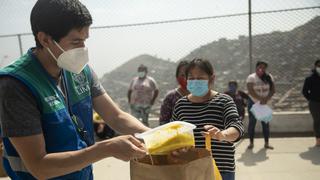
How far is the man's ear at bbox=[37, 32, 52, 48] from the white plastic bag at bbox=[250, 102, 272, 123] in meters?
5.73

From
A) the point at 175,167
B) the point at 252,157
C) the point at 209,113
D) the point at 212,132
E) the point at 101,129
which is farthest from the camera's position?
the point at 101,129

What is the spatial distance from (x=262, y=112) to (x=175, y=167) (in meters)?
5.58

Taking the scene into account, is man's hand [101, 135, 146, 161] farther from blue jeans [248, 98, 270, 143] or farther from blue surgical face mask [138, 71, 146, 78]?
blue surgical face mask [138, 71, 146, 78]

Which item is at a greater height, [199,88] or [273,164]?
[199,88]

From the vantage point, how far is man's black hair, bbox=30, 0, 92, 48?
1601 mm

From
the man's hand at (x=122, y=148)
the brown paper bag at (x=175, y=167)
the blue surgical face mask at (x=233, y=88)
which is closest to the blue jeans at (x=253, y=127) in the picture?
the blue surgical face mask at (x=233, y=88)

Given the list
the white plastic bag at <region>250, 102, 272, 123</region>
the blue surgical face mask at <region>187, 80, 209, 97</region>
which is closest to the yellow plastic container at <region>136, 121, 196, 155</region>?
the blue surgical face mask at <region>187, 80, 209, 97</region>

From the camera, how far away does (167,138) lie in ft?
5.63

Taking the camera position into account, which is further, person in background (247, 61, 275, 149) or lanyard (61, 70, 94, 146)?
person in background (247, 61, 275, 149)

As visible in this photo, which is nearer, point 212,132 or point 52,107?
point 52,107

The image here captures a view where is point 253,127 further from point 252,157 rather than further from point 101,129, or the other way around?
point 101,129

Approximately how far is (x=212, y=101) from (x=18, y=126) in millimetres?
1659

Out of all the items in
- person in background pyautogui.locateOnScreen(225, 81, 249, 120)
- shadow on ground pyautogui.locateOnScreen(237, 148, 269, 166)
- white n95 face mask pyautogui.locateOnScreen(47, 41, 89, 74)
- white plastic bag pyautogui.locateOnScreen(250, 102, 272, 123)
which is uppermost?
white n95 face mask pyautogui.locateOnScreen(47, 41, 89, 74)

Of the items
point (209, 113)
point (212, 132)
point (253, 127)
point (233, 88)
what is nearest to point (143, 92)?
point (233, 88)
